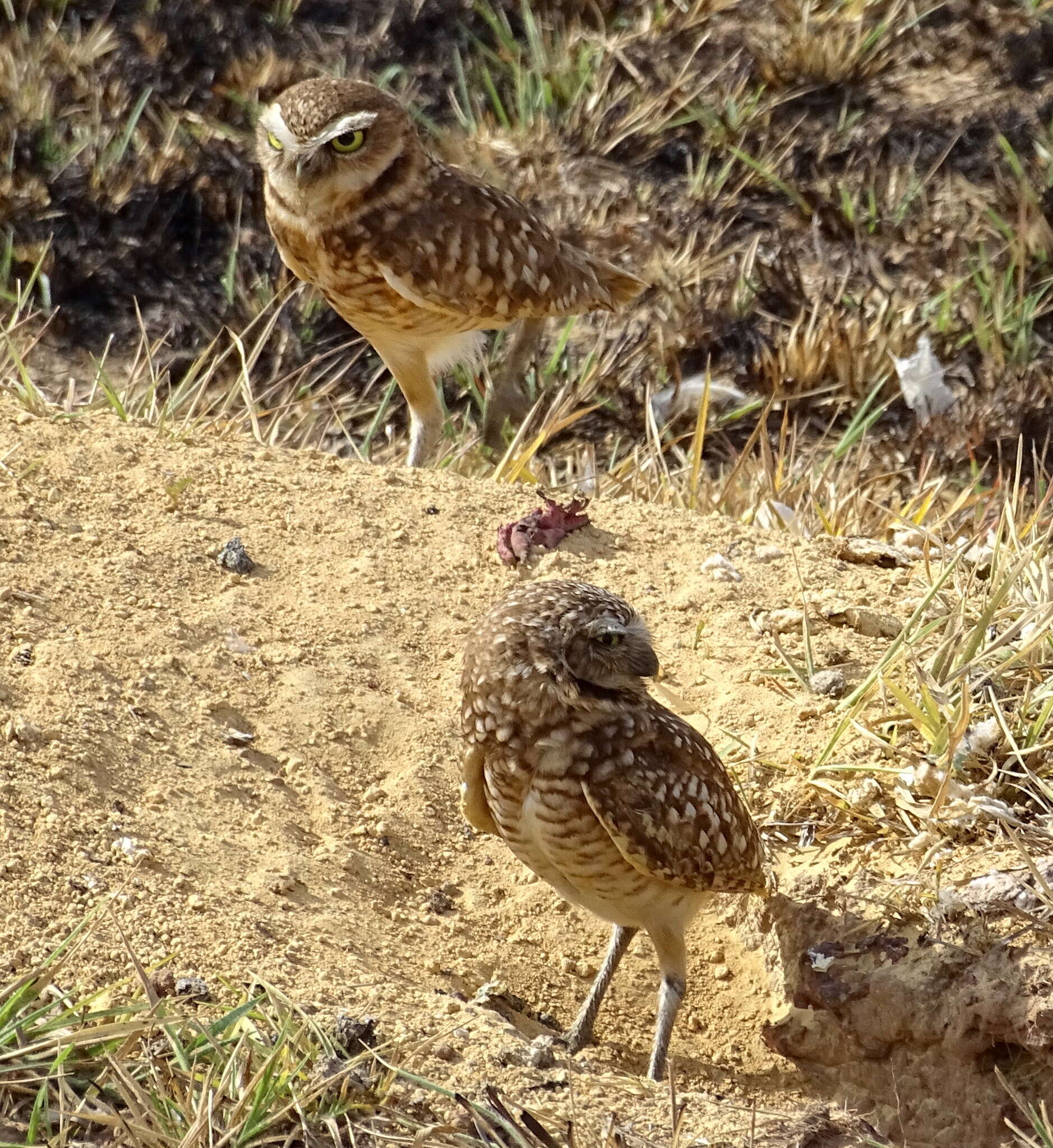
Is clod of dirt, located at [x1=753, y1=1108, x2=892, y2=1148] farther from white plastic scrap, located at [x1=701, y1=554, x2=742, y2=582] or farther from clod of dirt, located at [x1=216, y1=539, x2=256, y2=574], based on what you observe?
clod of dirt, located at [x1=216, y1=539, x2=256, y2=574]

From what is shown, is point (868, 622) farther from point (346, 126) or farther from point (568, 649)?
point (346, 126)

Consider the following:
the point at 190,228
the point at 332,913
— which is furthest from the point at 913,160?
the point at 332,913

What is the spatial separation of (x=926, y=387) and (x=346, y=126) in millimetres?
4668

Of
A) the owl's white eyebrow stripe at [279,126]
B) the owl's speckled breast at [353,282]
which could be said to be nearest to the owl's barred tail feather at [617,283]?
the owl's speckled breast at [353,282]

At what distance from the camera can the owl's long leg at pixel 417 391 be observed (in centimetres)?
627

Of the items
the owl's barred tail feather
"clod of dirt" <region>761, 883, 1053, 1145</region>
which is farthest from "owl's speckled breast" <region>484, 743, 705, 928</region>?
the owl's barred tail feather

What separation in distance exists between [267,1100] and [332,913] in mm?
897

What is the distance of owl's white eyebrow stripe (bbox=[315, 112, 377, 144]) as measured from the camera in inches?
221

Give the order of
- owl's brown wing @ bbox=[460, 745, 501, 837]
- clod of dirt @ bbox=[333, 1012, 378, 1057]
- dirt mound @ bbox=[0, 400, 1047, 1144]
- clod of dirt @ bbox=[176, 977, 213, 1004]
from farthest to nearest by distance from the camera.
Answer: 1. owl's brown wing @ bbox=[460, 745, 501, 837]
2. dirt mound @ bbox=[0, 400, 1047, 1144]
3. clod of dirt @ bbox=[176, 977, 213, 1004]
4. clod of dirt @ bbox=[333, 1012, 378, 1057]

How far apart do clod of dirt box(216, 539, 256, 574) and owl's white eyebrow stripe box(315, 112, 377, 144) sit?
1.68 meters

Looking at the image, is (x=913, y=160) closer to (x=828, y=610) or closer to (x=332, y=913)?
(x=828, y=610)

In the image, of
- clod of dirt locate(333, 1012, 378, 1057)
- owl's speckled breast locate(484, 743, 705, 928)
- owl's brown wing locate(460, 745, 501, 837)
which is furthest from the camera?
owl's brown wing locate(460, 745, 501, 837)

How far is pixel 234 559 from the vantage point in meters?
4.80

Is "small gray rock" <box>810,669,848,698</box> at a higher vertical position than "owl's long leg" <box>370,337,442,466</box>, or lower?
higher
